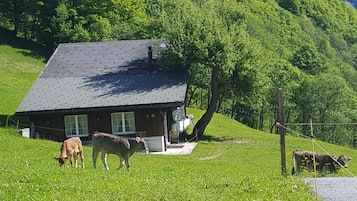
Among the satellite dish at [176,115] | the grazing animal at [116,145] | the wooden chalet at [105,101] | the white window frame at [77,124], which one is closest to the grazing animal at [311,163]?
the grazing animal at [116,145]

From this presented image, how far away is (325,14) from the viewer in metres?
164

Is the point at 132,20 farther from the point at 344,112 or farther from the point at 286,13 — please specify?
the point at 286,13

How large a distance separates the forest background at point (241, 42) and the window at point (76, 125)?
7.29m

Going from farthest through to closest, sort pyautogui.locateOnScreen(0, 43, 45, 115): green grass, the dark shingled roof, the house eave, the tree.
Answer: pyautogui.locateOnScreen(0, 43, 45, 115): green grass → the tree → the dark shingled roof → the house eave

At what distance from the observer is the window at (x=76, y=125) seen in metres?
35.6

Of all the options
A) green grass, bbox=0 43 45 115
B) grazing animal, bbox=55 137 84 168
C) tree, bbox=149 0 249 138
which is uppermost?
tree, bbox=149 0 249 138

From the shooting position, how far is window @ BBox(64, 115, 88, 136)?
35.6 m

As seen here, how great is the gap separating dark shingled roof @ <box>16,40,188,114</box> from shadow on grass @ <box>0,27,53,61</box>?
80.7ft

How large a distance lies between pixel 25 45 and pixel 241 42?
123ft

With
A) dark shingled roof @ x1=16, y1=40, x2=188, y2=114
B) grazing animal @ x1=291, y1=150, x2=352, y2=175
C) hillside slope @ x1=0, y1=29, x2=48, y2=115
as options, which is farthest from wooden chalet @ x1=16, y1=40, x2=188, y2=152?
grazing animal @ x1=291, y1=150, x2=352, y2=175

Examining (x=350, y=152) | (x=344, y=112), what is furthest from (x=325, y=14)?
(x=350, y=152)

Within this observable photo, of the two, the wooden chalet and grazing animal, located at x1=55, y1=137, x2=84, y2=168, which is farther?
the wooden chalet

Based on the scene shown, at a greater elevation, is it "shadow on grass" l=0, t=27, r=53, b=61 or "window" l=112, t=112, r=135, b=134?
"shadow on grass" l=0, t=27, r=53, b=61

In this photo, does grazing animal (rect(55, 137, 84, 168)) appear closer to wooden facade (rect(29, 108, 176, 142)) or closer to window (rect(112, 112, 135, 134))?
wooden facade (rect(29, 108, 176, 142))
